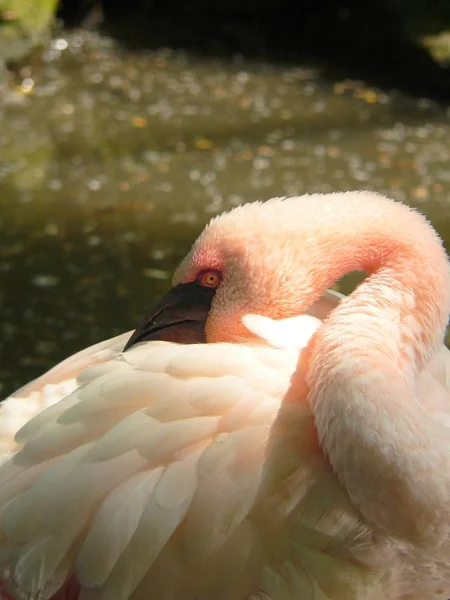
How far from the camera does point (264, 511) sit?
5.87ft

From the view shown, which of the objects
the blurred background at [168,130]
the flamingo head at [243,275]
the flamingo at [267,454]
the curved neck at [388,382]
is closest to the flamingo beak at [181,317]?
the flamingo head at [243,275]

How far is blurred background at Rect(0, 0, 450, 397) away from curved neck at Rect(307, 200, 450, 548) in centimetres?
9

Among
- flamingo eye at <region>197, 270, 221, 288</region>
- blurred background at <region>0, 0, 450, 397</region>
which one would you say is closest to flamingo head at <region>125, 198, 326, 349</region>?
flamingo eye at <region>197, 270, 221, 288</region>

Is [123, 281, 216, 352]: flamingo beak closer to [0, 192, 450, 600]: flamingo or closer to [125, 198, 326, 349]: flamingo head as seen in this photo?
[125, 198, 326, 349]: flamingo head

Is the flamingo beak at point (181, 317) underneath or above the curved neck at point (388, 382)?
underneath

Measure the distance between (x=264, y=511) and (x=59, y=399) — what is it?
2.12ft

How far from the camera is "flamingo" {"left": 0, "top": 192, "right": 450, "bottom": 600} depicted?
1.67m

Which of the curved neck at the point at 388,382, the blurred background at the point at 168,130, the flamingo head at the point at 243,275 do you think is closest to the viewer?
the curved neck at the point at 388,382

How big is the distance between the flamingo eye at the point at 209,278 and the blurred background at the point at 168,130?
0.47 meters

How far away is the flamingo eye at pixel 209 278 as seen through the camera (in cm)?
211

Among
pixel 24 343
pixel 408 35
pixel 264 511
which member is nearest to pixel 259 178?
pixel 24 343

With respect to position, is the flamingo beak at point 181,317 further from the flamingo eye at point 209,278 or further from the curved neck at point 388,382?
the curved neck at point 388,382

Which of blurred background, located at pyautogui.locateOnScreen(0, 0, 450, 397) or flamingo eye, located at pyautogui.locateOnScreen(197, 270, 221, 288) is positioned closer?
flamingo eye, located at pyautogui.locateOnScreen(197, 270, 221, 288)

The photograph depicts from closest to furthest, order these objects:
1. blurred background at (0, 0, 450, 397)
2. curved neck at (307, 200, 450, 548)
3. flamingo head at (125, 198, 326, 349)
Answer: curved neck at (307, 200, 450, 548) → flamingo head at (125, 198, 326, 349) → blurred background at (0, 0, 450, 397)
